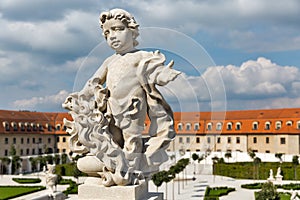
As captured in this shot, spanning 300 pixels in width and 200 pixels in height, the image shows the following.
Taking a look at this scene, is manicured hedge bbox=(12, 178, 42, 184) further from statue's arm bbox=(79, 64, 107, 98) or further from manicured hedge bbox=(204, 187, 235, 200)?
statue's arm bbox=(79, 64, 107, 98)

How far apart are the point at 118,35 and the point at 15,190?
69.9 feet

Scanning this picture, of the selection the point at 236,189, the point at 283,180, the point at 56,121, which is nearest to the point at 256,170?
the point at 283,180

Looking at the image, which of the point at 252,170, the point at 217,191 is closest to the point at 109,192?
the point at 217,191

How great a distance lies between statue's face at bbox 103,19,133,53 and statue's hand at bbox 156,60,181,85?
→ 742mm

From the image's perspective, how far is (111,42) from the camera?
584 cm

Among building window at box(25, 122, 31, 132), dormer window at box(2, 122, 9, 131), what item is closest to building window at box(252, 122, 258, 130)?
building window at box(25, 122, 31, 132)

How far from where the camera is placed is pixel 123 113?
5609 mm

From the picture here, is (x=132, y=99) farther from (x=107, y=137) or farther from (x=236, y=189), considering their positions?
(x=236, y=189)

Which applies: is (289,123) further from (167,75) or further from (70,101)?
(70,101)

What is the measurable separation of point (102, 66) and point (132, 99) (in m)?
0.84

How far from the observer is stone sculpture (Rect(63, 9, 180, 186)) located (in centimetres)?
535

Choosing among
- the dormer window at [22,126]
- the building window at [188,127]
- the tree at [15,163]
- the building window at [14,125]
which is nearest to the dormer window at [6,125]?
the building window at [14,125]

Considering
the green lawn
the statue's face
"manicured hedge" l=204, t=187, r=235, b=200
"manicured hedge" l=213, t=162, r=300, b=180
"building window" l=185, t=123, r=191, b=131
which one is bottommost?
the green lawn

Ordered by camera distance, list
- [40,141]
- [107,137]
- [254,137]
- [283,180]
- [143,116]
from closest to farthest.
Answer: [107,137]
[143,116]
[283,180]
[254,137]
[40,141]
